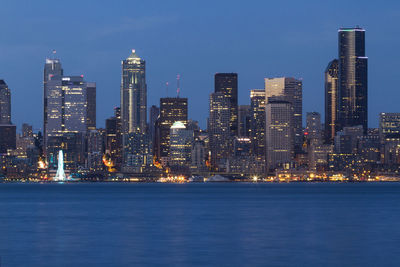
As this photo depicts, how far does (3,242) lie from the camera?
71000 millimetres

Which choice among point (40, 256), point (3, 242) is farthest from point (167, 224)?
point (40, 256)

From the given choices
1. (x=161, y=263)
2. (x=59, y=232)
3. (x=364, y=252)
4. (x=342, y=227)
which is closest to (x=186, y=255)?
(x=161, y=263)

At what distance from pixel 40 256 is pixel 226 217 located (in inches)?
1881

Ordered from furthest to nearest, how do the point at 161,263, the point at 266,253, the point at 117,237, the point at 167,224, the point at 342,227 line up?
the point at 167,224
the point at 342,227
the point at 117,237
the point at 266,253
the point at 161,263

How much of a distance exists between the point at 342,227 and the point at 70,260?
1538 inches

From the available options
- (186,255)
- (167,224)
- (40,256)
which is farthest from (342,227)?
(40,256)

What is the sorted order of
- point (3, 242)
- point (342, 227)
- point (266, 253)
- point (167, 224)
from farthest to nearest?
point (167, 224), point (342, 227), point (3, 242), point (266, 253)

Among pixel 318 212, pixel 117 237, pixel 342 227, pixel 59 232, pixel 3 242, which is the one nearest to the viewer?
pixel 3 242

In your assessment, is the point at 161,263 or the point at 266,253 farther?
the point at 266,253

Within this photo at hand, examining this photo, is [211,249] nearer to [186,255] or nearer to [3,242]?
[186,255]

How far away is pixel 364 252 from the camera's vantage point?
63.7 m

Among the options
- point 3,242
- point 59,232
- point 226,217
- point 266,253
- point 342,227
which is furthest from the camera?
point 226,217

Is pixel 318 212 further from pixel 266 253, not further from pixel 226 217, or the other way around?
pixel 266 253

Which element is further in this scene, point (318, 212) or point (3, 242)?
point (318, 212)
